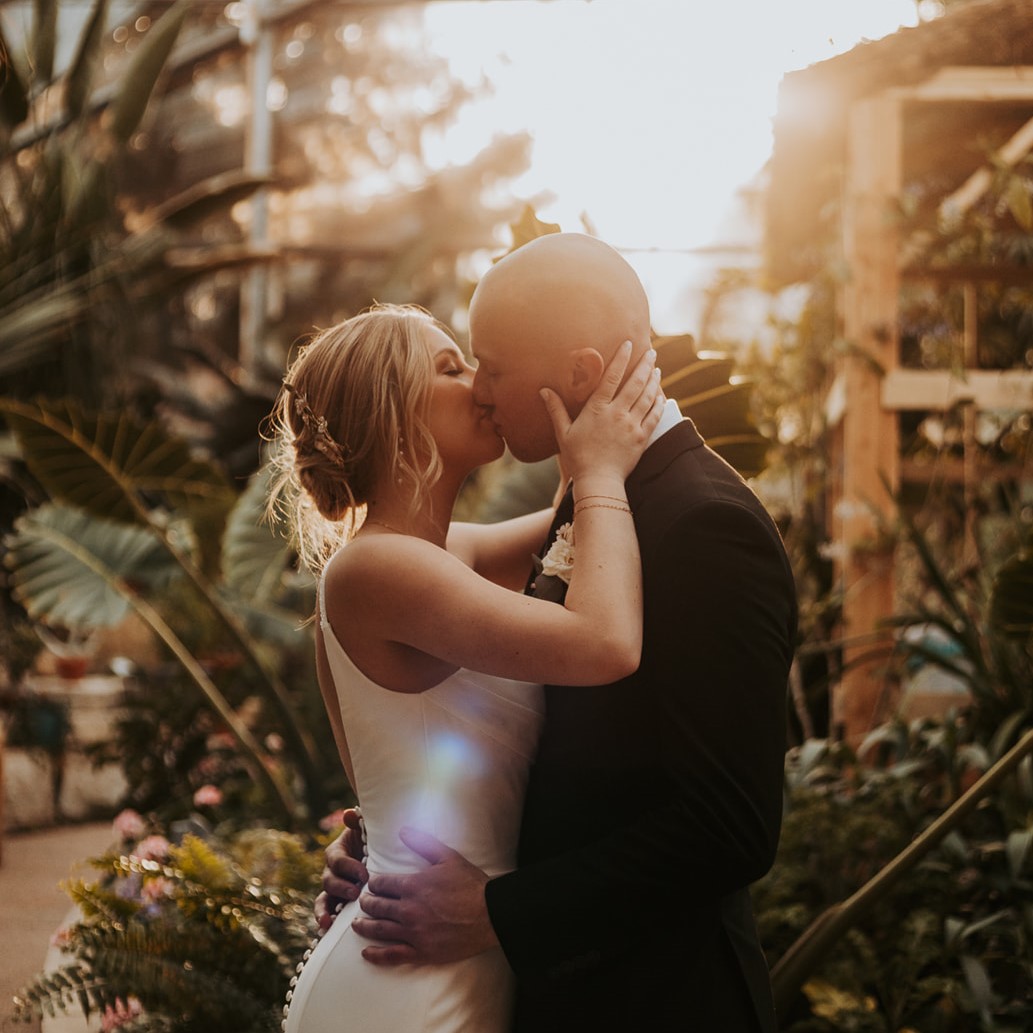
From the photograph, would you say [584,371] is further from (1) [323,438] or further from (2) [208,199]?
(2) [208,199]

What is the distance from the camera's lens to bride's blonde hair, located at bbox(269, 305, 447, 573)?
196 centimetres

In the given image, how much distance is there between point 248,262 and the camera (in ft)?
30.3

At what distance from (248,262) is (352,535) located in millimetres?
7603

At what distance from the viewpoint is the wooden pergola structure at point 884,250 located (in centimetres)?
527

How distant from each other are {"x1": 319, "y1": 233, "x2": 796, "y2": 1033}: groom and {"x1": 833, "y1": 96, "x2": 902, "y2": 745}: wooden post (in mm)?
3859

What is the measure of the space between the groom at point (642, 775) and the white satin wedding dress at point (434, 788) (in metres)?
0.04

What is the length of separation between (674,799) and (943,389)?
15.1ft

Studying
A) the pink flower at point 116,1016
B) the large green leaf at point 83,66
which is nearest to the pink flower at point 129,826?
the pink flower at point 116,1016

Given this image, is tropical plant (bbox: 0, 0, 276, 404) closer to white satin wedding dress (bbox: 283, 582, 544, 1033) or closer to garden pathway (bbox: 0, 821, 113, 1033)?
garden pathway (bbox: 0, 821, 113, 1033)

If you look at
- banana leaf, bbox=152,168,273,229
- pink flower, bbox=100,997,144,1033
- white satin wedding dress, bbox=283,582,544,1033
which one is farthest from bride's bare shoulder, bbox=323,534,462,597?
banana leaf, bbox=152,168,273,229

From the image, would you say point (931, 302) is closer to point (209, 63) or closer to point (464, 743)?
point (464, 743)

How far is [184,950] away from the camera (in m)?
3.19

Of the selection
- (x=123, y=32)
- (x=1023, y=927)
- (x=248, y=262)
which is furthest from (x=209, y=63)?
(x=1023, y=927)

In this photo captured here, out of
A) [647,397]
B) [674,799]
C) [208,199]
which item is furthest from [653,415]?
[208,199]
